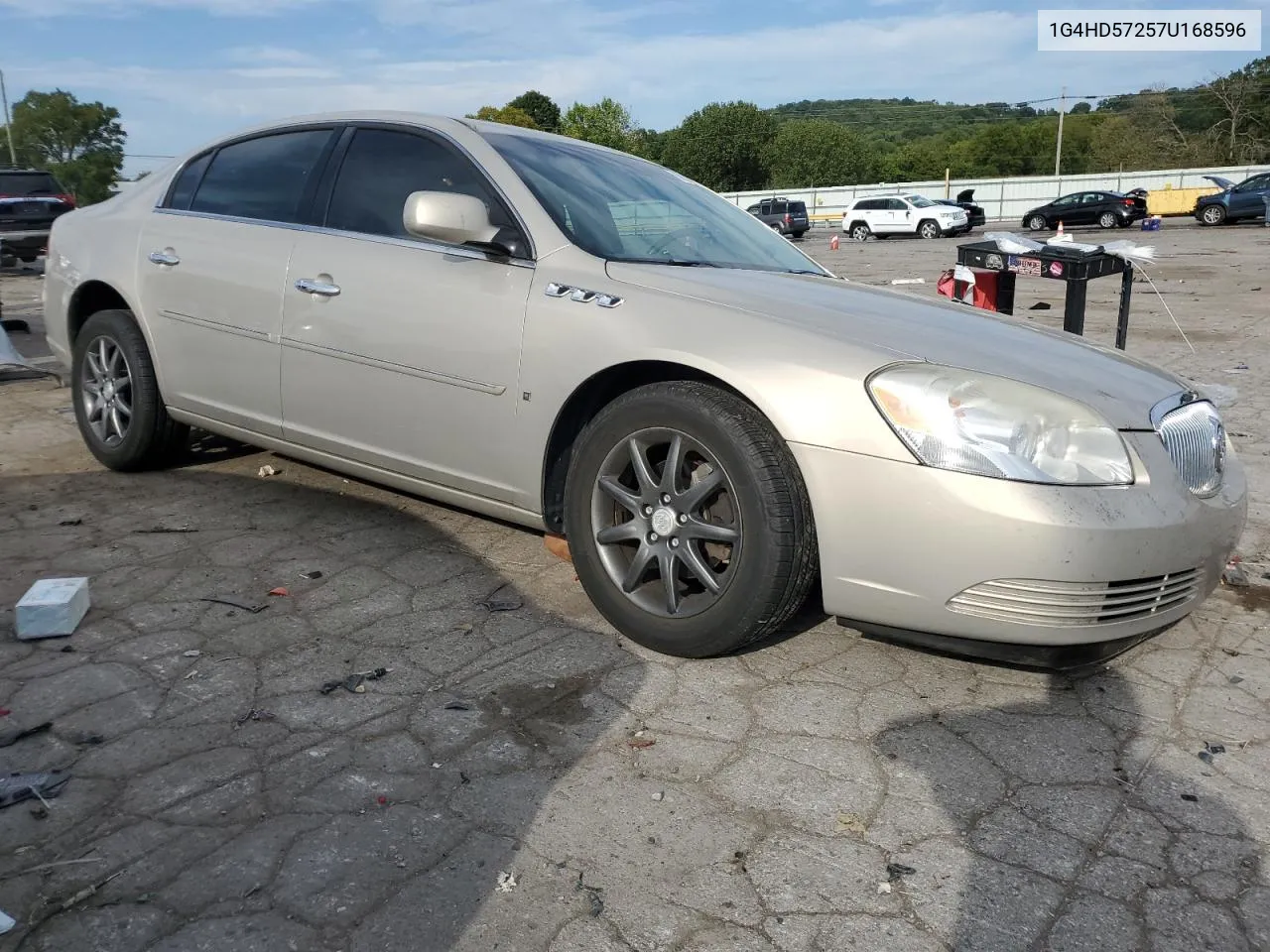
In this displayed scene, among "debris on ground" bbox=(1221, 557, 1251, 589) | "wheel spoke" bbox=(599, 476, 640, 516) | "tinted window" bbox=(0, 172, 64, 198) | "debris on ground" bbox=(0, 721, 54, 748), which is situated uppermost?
"tinted window" bbox=(0, 172, 64, 198)

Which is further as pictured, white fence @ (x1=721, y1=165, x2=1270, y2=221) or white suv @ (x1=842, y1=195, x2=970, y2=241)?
white fence @ (x1=721, y1=165, x2=1270, y2=221)

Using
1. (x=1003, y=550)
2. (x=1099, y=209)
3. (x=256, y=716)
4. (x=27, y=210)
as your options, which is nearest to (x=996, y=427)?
(x=1003, y=550)

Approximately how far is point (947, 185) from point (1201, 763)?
52.5 metres

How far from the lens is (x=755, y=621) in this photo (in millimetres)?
2811

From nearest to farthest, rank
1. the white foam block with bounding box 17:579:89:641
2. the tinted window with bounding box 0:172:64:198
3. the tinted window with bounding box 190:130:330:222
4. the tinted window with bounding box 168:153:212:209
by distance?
the white foam block with bounding box 17:579:89:641
the tinted window with bounding box 190:130:330:222
the tinted window with bounding box 168:153:212:209
the tinted window with bounding box 0:172:64:198

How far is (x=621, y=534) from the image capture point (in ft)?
10.0

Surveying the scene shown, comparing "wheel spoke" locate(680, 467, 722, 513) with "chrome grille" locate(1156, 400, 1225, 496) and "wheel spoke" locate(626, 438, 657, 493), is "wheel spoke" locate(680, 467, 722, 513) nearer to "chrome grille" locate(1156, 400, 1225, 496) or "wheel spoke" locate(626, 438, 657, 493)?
"wheel spoke" locate(626, 438, 657, 493)

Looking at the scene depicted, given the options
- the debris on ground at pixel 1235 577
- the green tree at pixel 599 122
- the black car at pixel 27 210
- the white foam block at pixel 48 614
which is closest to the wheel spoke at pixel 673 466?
the white foam block at pixel 48 614

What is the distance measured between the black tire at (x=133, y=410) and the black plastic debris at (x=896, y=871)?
12.1 feet

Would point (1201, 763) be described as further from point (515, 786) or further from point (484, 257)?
point (484, 257)

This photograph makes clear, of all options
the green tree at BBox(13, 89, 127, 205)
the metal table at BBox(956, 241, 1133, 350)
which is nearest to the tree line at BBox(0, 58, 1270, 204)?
the green tree at BBox(13, 89, 127, 205)

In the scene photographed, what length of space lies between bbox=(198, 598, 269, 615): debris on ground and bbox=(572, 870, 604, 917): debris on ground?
5.72ft

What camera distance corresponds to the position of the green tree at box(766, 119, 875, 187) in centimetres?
8281

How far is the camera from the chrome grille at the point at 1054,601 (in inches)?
99.9
